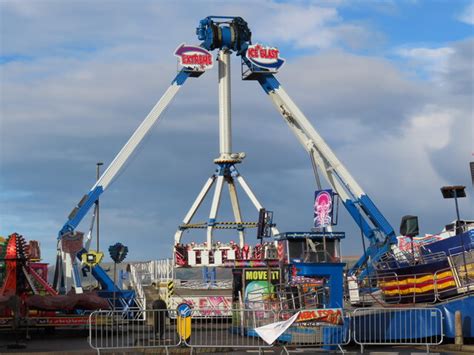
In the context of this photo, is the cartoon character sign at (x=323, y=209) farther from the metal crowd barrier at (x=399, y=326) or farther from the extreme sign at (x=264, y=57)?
the extreme sign at (x=264, y=57)

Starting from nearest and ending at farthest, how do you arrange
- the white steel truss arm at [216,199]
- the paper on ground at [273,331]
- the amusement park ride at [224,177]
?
1. the paper on ground at [273,331]
2. the amusement park ride at [224,177]
3. the white steel truss arm at [216,199]

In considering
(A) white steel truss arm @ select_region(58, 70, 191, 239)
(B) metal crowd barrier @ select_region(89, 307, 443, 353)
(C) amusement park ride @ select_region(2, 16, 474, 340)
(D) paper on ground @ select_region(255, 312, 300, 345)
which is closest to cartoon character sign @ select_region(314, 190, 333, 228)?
(B) metal crowd barrier @ select_region(89, 307, 443, 353)

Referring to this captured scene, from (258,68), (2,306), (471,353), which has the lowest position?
(471,353)

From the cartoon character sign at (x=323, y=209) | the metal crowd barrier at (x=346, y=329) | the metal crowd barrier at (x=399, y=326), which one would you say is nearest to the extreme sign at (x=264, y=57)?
the cartoon character sign at (x=323, y=209)

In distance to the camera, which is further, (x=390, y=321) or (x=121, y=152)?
(x=121, y=152)

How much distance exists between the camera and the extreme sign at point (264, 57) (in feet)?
180

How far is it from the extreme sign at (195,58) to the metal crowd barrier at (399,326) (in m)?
30.8

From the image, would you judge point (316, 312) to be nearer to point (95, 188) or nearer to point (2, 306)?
point (2, 306)

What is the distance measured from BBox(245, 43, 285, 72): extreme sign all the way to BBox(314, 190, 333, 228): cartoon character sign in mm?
29394

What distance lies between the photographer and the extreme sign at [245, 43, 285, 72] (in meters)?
55.0

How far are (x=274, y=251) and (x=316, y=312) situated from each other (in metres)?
15.4

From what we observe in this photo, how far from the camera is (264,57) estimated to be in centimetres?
5544

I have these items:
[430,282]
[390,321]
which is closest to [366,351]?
[390,321]

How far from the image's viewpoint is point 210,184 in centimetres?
5553
